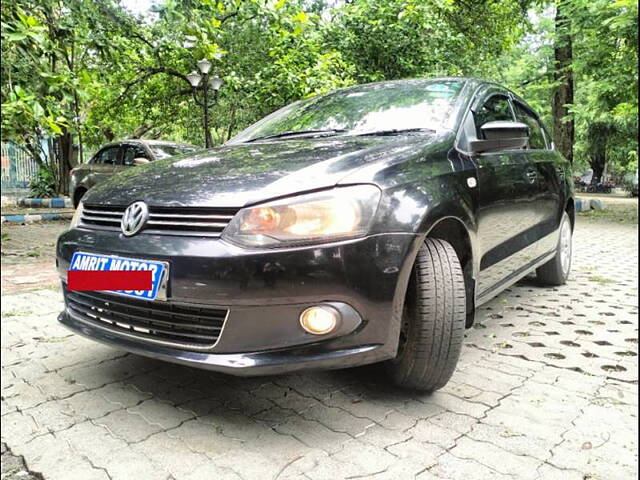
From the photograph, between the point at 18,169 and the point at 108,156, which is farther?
the point at 18,169

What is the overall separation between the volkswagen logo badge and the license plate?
0.12m

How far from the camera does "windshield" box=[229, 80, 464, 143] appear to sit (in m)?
2.64

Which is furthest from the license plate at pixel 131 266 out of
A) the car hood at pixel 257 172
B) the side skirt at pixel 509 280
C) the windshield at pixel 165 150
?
the windshield at pixel 165 150

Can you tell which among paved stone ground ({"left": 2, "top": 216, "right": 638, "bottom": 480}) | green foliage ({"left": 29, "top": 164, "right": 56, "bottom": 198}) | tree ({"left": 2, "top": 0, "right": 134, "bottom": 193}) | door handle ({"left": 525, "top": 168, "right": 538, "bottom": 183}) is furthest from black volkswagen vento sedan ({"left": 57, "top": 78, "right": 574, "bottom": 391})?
green foliage ({"left": 29, "top": 164, "right": 56, "bottom": 198})

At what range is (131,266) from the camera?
6.25ft

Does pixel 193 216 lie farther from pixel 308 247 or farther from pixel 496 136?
pixel 496 136

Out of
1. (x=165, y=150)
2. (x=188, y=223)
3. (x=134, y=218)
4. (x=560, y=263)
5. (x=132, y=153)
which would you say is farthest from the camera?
(x=132, y=153)

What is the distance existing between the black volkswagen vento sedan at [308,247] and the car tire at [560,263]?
5.92 feet

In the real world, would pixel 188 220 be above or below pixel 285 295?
above

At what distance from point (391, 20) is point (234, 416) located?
8.99 metres

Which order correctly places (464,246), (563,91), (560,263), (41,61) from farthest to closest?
(563,91) < (41,61) < (560,263) < (464,246)

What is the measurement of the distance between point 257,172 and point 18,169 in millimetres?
20275

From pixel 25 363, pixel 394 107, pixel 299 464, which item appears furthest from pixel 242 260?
pixel 25 363

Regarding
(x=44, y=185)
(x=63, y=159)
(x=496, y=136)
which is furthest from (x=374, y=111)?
(x=44, y=185)
